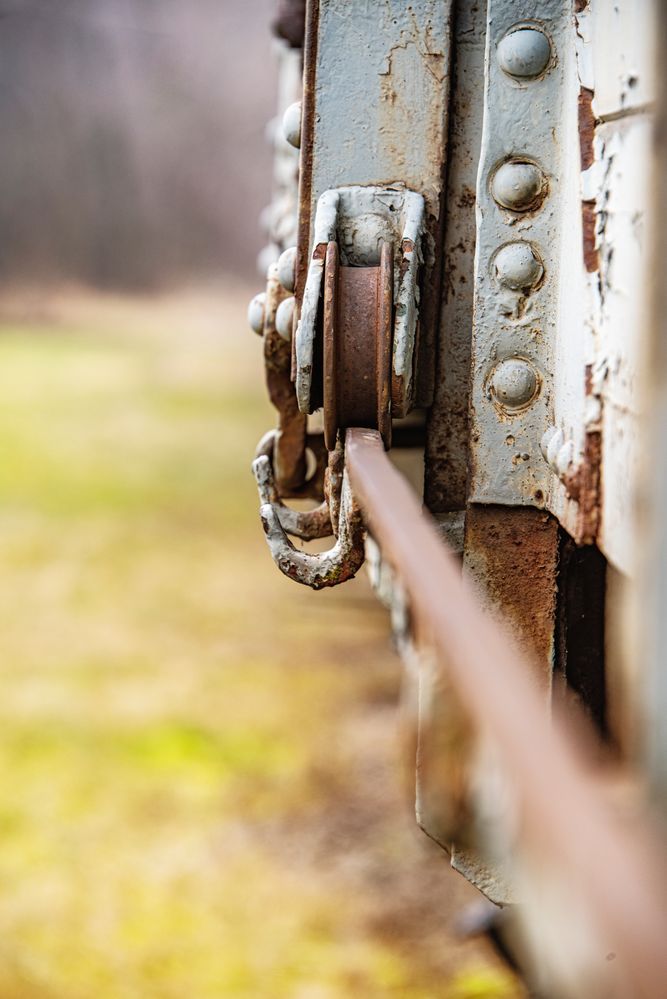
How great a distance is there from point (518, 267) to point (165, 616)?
4436 mm

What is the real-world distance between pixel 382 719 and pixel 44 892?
5.17 ft

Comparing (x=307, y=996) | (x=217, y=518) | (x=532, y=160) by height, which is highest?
(x=532, y=160)

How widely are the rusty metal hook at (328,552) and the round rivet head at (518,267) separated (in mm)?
218

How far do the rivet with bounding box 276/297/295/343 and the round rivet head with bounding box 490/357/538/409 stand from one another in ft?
0.69

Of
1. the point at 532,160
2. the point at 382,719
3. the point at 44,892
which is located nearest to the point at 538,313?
the point at 532,160

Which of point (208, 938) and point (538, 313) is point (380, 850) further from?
point (538, 313)

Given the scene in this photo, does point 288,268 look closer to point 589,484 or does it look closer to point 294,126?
point 294,126

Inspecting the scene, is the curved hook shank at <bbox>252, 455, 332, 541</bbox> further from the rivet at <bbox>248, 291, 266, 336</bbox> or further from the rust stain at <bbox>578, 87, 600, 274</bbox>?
the rust stain at <bbox>578, 87, 600, 274</bbox>

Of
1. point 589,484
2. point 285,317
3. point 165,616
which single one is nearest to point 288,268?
point 285,317

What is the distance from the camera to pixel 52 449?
6.82 meters

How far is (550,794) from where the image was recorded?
15.9 inches

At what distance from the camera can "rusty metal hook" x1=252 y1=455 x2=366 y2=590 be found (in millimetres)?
949

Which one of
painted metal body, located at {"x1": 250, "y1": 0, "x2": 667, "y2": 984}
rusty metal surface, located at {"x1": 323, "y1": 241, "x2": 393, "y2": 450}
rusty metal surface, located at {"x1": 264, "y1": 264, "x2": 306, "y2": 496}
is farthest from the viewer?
rusty metal surface, located at {"x1": 264, "y1": 264, "x2": 306, "y2": 496}

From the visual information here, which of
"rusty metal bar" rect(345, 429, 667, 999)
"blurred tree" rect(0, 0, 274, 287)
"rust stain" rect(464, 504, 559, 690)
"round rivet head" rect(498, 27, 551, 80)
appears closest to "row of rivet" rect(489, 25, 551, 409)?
"round rivet head" rect(498, 27, 551, 80)
